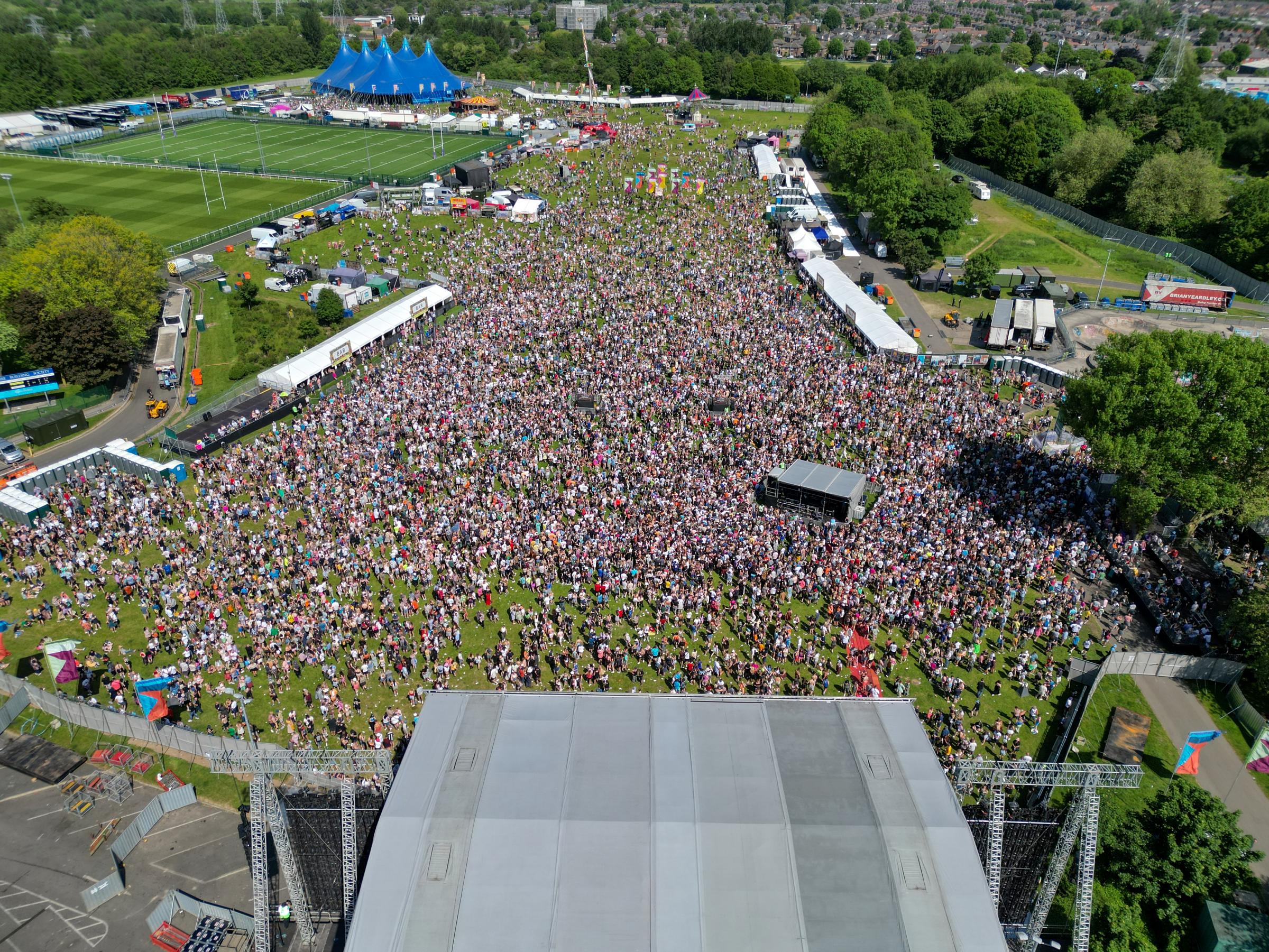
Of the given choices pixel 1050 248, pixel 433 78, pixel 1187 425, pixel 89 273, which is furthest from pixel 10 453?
pixel 433 78

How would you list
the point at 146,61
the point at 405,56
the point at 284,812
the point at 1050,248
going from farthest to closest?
the point at 146,61 → the point at 405,56 → the point at 1050,248 → the point at 284,812

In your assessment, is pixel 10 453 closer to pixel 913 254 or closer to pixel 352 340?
pixel 352 340

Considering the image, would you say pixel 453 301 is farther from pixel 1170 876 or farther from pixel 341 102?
pixel 341 102

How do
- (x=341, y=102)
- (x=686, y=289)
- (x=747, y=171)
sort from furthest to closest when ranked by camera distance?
(x=341, y=102) → (x=747, y=171) → (x=686, y=289)

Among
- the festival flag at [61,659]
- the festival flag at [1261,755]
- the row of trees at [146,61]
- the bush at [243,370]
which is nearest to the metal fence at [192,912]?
the festival flag at [61,659]

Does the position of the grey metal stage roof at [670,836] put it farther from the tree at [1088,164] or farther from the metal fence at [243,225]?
the tree at [1088,164]

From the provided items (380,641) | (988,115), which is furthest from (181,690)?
(988,115)
